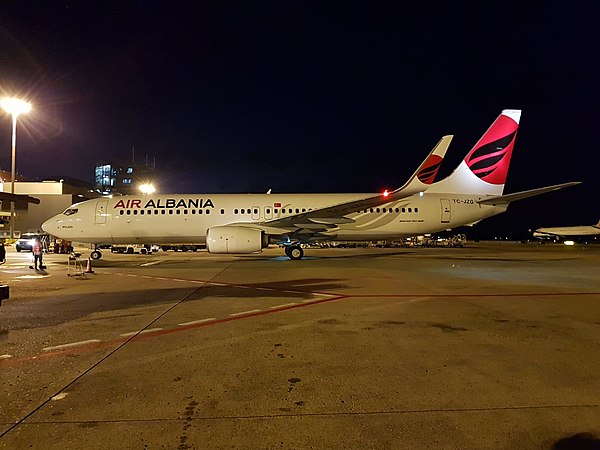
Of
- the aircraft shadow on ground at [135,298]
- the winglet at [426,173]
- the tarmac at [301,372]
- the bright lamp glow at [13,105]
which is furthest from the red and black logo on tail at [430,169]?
the bright lamp glow at [13,105]

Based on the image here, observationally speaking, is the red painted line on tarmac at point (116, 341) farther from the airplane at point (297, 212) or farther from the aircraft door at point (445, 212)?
the aircraft door at point (445, 212)

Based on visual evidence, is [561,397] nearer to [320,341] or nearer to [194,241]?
[320,341]

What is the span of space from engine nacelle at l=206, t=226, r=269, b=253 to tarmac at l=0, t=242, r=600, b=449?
30.0 feet

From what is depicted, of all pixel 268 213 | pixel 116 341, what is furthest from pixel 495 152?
pixel 116 341

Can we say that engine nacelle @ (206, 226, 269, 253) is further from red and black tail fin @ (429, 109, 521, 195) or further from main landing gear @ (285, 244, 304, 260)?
red and black tail fin @ (429, 109, 521, 195)

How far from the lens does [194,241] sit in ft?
70.3

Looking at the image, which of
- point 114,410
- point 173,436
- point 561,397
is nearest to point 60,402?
point 114,410

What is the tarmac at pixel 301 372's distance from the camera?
3121 millimetres

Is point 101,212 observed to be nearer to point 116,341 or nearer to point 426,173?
point 426,173

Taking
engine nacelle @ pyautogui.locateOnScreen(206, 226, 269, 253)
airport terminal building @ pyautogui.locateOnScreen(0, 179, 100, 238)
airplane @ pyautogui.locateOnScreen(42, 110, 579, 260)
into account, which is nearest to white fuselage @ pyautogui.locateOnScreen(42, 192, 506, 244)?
airplane @ pyautogui.locateOnScreen(42, 110, 579, 260)

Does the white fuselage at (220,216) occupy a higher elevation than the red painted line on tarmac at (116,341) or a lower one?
higher

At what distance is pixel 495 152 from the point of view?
2169 cm

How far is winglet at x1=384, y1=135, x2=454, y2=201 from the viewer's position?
19578 mm

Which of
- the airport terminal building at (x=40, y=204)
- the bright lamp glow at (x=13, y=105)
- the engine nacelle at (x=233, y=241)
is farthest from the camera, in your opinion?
the airport terminal building at (x=40, y=204)
